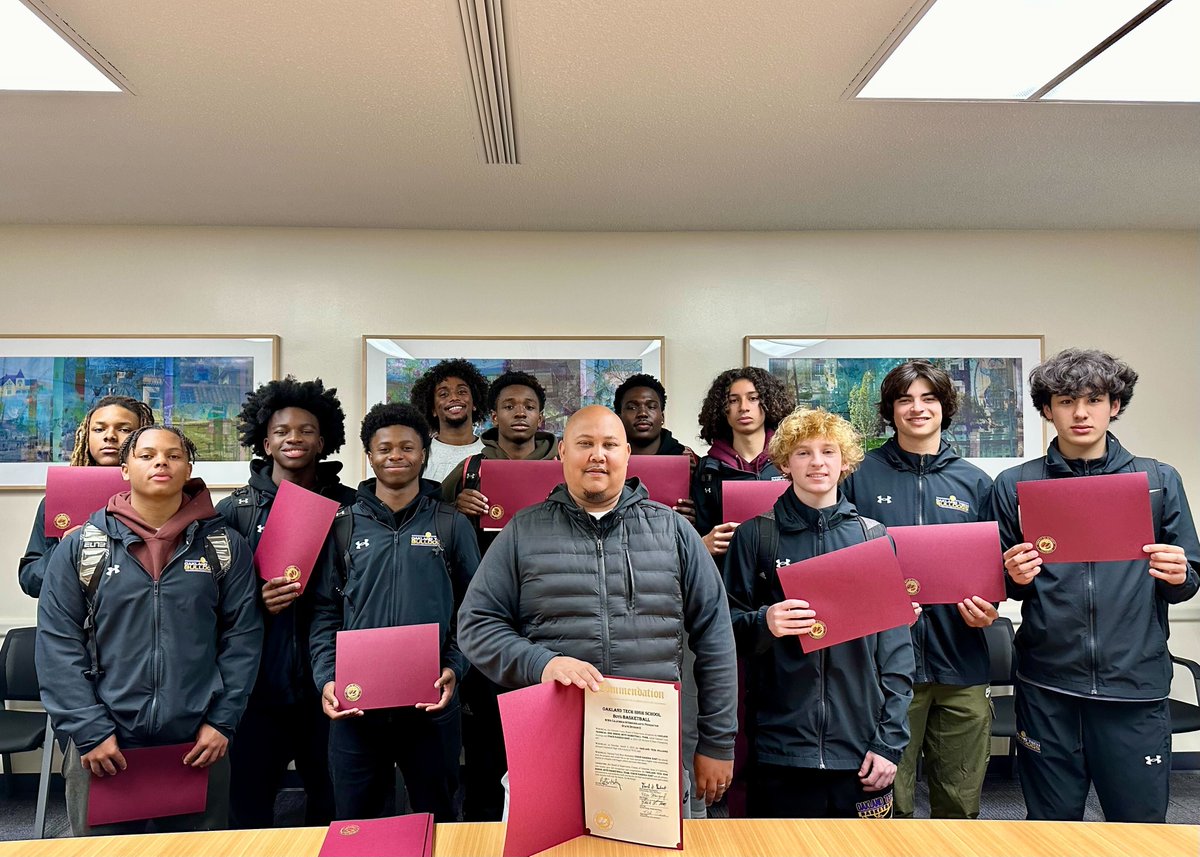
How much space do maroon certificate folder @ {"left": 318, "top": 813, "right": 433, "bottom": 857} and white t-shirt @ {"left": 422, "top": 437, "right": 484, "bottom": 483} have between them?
7.20 ft

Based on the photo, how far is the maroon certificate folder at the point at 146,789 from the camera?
233 cm

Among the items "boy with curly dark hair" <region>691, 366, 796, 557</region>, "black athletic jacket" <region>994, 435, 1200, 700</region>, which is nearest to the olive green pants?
"black athletic jacket" <region>994, 435, 1200, 700</region>

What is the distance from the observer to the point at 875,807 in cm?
226

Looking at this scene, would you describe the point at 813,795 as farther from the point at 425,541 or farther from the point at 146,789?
the point at 146,789

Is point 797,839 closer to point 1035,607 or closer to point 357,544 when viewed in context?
point 1035,607

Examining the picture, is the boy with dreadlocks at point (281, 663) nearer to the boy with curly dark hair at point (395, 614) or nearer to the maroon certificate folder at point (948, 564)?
the boy with curly dark hair at point (395, 614)

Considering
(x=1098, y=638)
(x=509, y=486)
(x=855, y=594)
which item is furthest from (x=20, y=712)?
(x=1098, y=638)

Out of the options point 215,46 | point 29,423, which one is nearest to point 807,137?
point 215,46

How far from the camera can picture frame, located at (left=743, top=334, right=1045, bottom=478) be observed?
184 inches

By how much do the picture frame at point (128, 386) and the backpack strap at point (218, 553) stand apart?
6.73 feet

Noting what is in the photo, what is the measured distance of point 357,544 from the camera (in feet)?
8.90

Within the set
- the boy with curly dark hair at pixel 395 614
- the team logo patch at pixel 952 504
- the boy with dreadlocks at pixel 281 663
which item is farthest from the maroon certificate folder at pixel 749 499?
the boy with dreadlocks at pixel 281 663

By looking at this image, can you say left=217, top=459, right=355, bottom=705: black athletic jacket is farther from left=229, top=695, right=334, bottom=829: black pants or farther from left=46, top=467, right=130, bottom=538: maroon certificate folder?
left=46, top=467, right=130, bottom=538: maroon certificate folder

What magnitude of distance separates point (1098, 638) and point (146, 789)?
3104mm
